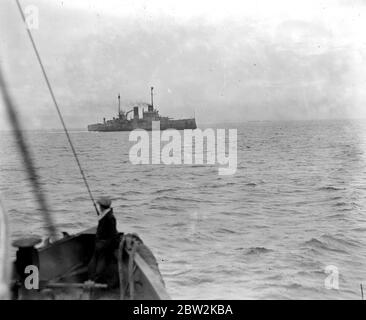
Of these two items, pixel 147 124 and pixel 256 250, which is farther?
pixel 147 124

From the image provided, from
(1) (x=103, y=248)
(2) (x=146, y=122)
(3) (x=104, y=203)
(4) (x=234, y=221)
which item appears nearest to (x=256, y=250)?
(4) (x=234, y=221)

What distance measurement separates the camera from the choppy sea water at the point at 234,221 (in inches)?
455

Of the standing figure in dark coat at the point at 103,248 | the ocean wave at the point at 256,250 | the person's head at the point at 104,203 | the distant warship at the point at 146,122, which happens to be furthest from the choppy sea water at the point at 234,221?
the distant warship at the point at 146,122

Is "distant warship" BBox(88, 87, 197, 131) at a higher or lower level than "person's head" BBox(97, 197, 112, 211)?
higher

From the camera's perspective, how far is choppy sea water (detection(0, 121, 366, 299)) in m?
11.5

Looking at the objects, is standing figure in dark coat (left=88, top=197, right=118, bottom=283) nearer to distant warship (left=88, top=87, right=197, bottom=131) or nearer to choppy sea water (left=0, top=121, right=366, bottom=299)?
choppy sea water (left=0, top=121, right=366, bottom=299)

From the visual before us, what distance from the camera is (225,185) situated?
101 ft

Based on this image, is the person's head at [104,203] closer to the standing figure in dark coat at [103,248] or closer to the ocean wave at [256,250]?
the standing figure in dark coat at [103,248]

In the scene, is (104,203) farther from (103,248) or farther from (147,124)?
(147,124)

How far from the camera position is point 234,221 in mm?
19172

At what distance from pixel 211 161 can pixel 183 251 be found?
37028 millimetres

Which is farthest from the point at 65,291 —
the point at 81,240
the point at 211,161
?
the point at 211,161

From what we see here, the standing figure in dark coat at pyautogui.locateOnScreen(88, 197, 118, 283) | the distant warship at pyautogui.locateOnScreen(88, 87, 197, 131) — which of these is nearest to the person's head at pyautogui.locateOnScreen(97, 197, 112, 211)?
the standing figure in dark coat at pyautogui.locateOnScreen(88, 197, 118, 283)

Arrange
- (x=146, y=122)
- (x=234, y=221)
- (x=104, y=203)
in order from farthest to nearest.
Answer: (x=146, y=122)
(x=234, y=221)
(x=104, y=203)
